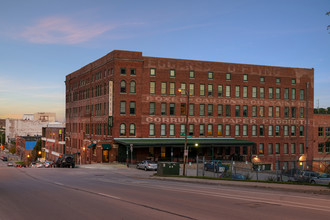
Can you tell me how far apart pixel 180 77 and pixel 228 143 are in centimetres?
1296

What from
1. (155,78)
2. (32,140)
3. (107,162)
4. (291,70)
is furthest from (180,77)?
(32,140)

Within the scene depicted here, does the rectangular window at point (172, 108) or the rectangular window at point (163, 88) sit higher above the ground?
the rectangular window at point (163, 88)

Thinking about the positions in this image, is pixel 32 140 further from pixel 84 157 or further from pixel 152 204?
pixel 152 204

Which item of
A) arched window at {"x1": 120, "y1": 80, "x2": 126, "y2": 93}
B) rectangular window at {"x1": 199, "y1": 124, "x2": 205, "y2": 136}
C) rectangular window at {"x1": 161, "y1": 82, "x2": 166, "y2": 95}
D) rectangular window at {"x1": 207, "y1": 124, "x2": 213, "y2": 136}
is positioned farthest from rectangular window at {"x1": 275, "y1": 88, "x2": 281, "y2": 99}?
arched window at {"x1": 120, "y1": 80, "x2": 126, "y2": 93}

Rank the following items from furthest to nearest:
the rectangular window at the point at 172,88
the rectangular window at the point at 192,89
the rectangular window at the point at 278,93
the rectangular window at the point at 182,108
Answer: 1. the rectangular window at the point at 278,93
2. the rectangular window at the point at 192,89
3. the rectangular window at the point at 182,108
4. the rectangular window at the point at 172,88

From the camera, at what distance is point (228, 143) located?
193ft

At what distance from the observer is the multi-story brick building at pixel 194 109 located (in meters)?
57.2

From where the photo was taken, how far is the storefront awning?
5379 centimetres

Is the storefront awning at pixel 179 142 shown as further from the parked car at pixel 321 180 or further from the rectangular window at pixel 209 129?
the parked car at pixel 321 180

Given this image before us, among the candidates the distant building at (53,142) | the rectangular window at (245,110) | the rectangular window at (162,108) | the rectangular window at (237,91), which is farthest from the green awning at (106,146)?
the distant building at (53,142)

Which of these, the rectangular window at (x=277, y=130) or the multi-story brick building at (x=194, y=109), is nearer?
the multi-story brick building at (x=194, y=109)

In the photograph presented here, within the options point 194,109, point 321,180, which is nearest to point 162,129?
point 194,109

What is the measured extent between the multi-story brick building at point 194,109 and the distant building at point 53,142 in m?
18.0

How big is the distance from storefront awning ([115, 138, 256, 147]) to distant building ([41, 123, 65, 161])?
127 feet
